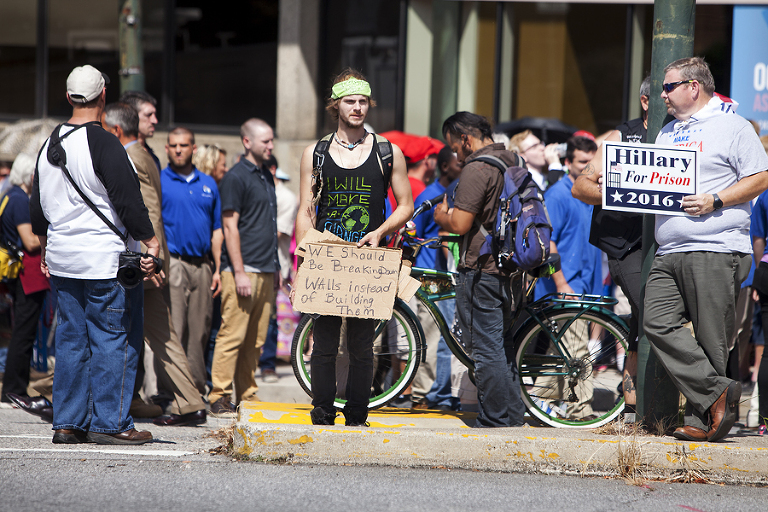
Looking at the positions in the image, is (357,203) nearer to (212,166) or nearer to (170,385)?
(170,385)

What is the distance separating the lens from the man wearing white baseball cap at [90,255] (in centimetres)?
500

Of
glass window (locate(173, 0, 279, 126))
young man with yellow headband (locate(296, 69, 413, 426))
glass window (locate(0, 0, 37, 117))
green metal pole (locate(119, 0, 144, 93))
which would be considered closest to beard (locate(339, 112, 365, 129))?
young man with yellow headband (locate(296, 69, 413, 426))

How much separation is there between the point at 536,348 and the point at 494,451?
1.33m

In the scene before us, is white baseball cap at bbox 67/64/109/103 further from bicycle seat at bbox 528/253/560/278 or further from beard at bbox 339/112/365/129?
bicycle seat at bbox 528/253/560/278

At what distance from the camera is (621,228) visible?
5.55 m

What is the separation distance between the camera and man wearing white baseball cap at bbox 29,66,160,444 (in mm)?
4996

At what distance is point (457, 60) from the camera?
40.3 feet

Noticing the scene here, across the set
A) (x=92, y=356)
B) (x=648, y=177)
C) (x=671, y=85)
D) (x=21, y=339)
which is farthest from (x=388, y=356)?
(x=21, y=339)

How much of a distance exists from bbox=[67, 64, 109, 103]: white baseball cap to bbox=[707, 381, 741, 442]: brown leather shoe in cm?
395

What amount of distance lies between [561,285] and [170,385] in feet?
9.91

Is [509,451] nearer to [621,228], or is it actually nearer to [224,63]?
[621,228]

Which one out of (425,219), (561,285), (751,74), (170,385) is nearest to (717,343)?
(561,285)

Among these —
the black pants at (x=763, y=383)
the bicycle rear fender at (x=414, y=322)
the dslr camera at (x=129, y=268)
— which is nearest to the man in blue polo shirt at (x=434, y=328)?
the bicycle rear fender at (x=414, y=322)

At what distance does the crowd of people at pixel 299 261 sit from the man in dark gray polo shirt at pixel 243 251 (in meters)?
0.02
